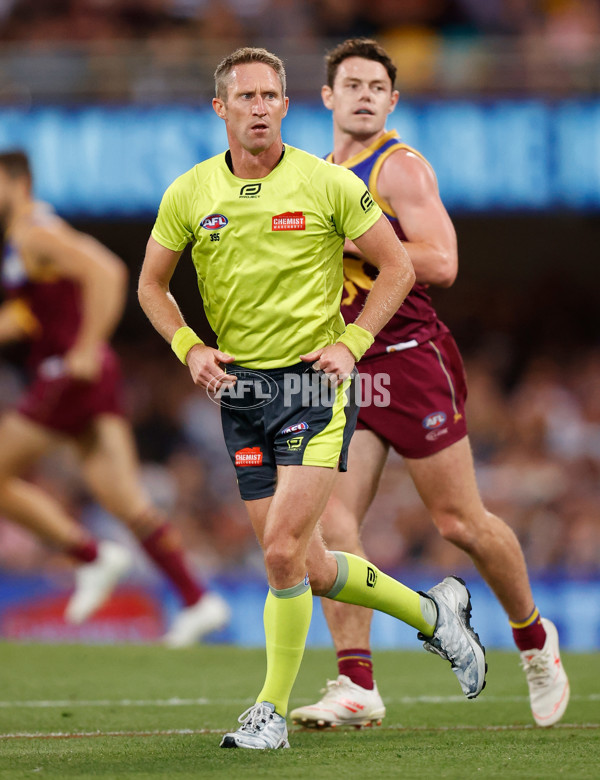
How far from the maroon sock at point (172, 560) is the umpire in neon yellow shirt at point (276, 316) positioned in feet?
12.8

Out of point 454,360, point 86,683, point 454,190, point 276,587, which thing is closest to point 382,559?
point 454,190

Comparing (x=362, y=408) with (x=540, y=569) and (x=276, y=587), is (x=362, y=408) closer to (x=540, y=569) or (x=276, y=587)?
(x=276, y=587)

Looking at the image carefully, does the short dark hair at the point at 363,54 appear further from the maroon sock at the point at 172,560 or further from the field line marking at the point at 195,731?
the maroon sock at the point at 172,560

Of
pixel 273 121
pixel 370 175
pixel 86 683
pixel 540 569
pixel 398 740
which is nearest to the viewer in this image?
pixel 273 121

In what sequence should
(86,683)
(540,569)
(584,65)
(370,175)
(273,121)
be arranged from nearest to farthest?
(273,121) < (370,175) < (86,683) < (540,569) < (584,65)

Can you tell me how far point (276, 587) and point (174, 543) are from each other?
13.4 ft

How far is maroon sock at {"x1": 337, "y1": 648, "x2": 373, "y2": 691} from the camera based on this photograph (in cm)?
529

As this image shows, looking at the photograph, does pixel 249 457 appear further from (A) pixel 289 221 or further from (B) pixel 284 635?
(A) pixel 289 221

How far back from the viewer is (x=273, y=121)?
441cm

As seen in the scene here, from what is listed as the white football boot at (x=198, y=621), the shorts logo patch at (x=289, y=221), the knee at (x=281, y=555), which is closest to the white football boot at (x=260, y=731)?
the knee at (x=281, y=555)

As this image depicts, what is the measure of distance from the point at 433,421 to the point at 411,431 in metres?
0.10

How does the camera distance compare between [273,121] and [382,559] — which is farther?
[382,559]

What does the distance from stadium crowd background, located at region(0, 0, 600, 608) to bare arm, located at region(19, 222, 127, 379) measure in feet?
10.2

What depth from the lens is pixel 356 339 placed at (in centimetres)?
441
